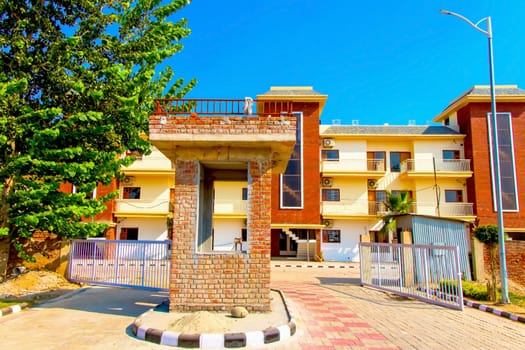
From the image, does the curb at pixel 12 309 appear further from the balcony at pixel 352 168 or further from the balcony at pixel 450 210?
the balcony at pixel 450 210

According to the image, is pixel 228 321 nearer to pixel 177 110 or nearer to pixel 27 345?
pixel 27 345

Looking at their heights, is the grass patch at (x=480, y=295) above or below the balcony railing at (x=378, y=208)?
below

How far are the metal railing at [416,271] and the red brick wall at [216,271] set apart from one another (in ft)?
15.7

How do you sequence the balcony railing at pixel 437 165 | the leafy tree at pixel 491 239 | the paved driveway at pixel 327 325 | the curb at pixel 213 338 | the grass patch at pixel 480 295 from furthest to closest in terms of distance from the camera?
the balcony railing at pixel 437 165, the leafy tree at pixel 491 239, the grass patch at pixel 480 295, the paved driveway at pixel 327 325, the curb at pixel 213 338

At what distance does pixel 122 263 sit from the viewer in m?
10.8

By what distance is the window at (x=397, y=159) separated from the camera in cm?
2994

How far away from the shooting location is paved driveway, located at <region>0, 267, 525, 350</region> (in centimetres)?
583

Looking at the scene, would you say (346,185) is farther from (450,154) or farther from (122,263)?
(122,263)

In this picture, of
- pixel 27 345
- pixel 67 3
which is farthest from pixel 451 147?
pixel 27 345

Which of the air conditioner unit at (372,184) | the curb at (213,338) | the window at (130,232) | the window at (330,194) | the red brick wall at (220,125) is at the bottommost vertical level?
the curb at (213,338)

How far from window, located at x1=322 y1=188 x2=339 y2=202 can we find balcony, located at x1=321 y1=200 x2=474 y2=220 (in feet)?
2.33

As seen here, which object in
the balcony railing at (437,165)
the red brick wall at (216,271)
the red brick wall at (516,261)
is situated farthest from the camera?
the balcony railing at (437,165)

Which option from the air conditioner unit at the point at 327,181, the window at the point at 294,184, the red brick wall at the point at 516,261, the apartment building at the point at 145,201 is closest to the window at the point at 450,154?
the air conditioner unit at the point at 327,181

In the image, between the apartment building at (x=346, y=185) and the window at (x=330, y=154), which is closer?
the apartment building at (x=346, y=185)
